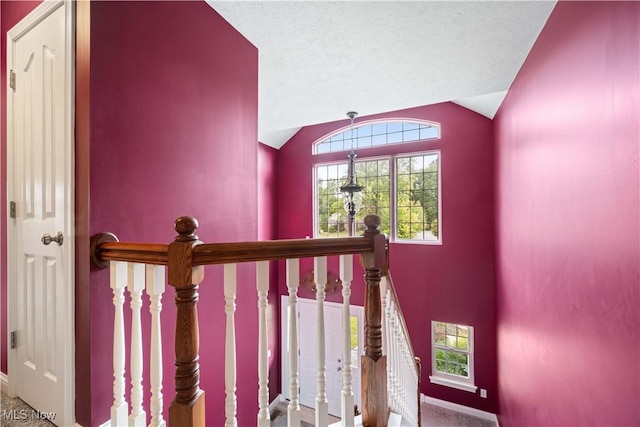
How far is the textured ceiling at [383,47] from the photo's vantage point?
1.88 meters

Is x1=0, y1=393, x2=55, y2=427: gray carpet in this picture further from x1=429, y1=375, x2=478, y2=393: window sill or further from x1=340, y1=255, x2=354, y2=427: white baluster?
x1=429, y1=375, x2=478, y2=393: window sill

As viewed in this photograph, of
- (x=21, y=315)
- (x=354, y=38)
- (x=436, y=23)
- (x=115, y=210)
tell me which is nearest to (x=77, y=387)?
(x=21, y=315)

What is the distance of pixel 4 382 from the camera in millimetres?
1596

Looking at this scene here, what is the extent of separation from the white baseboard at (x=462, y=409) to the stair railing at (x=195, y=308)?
4353 millimetres

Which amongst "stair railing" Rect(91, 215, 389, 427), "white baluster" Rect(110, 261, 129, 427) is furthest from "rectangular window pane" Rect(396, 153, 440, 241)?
"white baluster" Rect(110, 261, 129, 427)

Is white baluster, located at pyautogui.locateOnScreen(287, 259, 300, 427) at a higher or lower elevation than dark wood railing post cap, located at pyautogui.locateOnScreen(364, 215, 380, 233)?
lower

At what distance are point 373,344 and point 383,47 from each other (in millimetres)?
2108

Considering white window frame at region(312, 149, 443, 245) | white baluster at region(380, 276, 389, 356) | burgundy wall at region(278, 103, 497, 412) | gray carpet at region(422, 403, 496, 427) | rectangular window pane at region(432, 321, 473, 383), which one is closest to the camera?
white baluster at region(380, 276, 389, 356)

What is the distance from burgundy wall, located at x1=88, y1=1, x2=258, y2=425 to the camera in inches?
49.1

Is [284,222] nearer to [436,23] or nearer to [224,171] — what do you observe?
[224,171]

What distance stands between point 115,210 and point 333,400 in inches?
202

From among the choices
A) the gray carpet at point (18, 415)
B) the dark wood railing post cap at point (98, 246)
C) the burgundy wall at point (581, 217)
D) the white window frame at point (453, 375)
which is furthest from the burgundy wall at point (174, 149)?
the white window frame at point (453, 375)

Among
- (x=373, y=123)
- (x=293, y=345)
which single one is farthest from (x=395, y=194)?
(x=293, y=345)

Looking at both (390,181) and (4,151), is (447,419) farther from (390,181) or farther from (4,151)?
(4,151)
